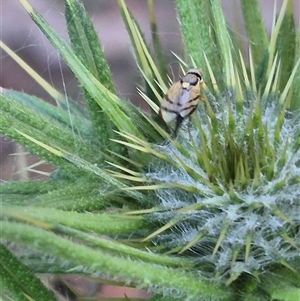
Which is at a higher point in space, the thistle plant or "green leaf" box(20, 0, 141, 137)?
"green leaf" box(20, 0, 141, 137)

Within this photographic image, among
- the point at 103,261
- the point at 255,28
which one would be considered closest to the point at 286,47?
the point at 255,28

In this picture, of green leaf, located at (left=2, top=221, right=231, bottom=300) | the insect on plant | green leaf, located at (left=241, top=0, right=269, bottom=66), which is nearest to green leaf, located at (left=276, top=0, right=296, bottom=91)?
green leaf, located at (left=241, top=0, right=269, bottom=66)

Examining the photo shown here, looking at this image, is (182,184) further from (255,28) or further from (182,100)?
(255,28)

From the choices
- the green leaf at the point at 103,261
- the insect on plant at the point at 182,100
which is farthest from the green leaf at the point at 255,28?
the green leaf at the point at 103,261

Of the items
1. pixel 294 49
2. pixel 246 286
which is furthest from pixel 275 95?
pixel 246 286

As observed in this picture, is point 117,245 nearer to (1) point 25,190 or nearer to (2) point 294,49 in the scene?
(1) point 25,190

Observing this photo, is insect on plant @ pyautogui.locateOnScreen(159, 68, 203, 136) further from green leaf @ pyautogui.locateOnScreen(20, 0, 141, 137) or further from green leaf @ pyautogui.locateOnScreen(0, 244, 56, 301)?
green leaf @ pyautogui.locateOnScreen(0, 244, 56, 301)
